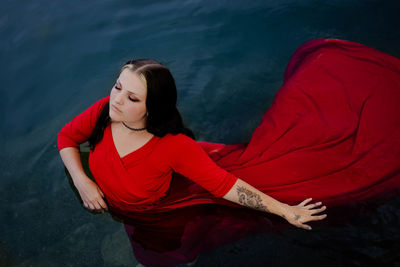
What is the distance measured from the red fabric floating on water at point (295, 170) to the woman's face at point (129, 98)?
1.87ft

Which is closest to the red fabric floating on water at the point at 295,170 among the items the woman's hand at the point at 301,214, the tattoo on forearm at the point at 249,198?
the woman's hand at the point at 301,214

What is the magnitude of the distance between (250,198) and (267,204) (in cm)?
9

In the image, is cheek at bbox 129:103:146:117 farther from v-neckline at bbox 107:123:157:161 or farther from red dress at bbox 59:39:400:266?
red dress at bbox 59:39:400:266

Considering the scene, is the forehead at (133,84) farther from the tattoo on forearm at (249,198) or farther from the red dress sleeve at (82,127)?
the tattoo on forearm at (249,198)

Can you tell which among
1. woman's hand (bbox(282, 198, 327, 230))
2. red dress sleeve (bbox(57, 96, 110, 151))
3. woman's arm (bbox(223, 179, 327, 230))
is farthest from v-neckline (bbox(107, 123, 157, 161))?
woman's hand (bbox(282, 198, 327, 230))

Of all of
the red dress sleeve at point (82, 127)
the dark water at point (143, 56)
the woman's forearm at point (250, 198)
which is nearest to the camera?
the woman's forearm at point (250, 198)

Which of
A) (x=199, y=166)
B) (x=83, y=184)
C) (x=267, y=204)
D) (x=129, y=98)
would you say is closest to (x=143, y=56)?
(x=83, y=184)

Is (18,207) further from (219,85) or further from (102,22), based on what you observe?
(102,22)

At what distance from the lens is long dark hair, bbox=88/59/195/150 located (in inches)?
60.5

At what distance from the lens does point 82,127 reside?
75.4 inches

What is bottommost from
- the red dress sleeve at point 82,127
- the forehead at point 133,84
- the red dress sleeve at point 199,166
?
the red dress sleeve at point 199,166

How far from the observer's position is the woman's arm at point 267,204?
168cm

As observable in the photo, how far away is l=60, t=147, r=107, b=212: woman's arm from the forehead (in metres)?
0.63

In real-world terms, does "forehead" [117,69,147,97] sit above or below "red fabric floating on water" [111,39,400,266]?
above
